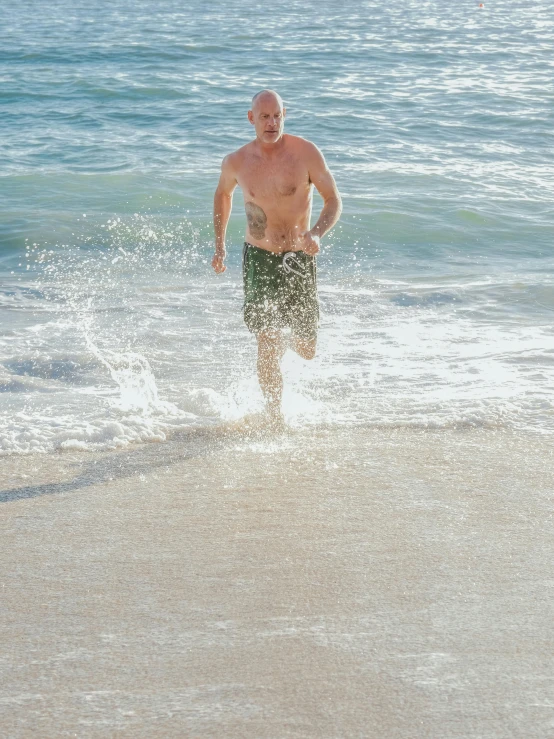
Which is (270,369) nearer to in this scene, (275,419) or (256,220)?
(275,419)

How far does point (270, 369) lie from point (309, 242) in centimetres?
83

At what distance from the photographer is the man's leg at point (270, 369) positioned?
4.97m

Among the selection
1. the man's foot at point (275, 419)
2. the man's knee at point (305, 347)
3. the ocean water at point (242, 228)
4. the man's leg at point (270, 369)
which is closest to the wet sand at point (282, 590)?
the man's foot at point (275, 419)

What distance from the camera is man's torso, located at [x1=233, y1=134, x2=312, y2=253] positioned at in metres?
4.82

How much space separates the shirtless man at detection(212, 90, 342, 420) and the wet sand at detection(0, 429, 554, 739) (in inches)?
26.8

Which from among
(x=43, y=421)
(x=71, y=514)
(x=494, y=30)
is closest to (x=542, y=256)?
(x=43, y=421)

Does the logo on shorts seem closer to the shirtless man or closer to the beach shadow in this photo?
the shirtless man

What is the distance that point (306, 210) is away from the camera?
493cm

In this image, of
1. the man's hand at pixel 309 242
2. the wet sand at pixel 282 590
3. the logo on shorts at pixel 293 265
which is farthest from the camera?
the logo on shorts at pixel 293 265

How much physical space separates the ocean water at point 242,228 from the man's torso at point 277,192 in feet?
3.08

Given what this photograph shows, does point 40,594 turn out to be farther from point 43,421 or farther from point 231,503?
point 43,421

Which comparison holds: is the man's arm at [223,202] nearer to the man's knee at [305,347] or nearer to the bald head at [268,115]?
the bald head at [268,115]

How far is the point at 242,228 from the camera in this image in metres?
10.6

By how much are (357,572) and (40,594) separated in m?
1.06
